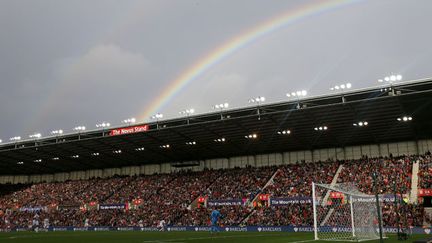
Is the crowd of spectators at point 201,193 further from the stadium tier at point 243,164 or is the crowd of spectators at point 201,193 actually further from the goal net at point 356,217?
the goal net at point 356,217

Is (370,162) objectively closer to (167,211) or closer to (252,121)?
(252,121)

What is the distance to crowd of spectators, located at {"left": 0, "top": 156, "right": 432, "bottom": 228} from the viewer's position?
53.6 m

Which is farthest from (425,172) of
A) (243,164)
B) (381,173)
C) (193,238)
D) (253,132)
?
(193,238)

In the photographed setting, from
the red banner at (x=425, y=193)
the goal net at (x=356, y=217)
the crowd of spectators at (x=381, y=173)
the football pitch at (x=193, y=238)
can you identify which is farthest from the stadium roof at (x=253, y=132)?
the football pitch at (x=193, y=238)

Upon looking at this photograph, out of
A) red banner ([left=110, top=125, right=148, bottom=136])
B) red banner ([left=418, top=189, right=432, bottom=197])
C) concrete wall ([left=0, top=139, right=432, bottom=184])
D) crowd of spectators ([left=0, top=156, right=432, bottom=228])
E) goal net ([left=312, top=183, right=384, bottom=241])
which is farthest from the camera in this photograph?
concrete wall ([left=0, top=139, right=432, bottom=184])

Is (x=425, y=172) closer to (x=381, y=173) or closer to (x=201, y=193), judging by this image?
(x=381, y=173)

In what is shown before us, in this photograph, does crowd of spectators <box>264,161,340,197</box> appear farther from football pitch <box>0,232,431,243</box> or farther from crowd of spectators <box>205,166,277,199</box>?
football pitch <box>0,232,431,243</box>

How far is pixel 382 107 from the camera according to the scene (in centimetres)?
4847

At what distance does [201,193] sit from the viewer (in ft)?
222

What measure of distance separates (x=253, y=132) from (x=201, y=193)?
45.5ft

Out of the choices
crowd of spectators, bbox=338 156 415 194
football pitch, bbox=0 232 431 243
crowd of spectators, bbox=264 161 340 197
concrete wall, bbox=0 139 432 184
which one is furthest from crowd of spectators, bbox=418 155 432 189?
football pitch, bbox=0 232 431 243

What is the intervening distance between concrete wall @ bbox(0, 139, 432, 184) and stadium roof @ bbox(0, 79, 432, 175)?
1.16m

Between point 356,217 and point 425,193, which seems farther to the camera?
point 425,193

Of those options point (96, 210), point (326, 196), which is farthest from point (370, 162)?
point (96, 210)
